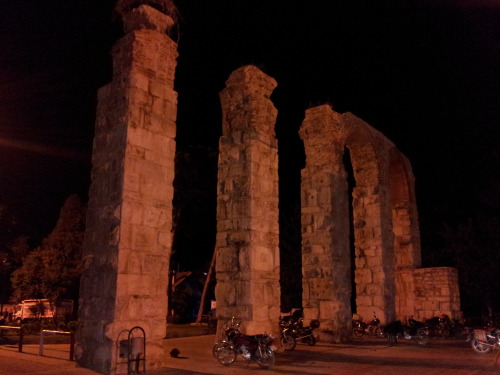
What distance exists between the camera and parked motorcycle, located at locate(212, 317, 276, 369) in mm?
9430

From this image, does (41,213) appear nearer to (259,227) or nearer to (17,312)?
(17,312)

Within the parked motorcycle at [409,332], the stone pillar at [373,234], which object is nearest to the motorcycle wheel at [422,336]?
the parked motorcycle at [409,332]

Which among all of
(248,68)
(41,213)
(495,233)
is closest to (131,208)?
(248,68)

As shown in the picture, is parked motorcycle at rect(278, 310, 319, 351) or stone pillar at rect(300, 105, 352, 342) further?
stone pillar at rect(300, 105, 352, 342)

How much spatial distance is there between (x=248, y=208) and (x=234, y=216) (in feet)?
1.54

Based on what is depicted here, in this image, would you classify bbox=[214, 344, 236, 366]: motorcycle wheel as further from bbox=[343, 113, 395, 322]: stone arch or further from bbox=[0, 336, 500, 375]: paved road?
bbox=[343, 113, 395, 322]: stone arch

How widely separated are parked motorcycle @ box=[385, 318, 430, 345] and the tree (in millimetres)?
16894

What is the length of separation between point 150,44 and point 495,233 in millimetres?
24095

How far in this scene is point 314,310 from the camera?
→ 15.0m

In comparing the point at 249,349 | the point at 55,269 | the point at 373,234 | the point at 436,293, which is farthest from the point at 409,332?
the point at 55,269

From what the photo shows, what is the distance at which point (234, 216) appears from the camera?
11609 millimetres

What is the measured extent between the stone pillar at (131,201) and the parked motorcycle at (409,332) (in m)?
8.39

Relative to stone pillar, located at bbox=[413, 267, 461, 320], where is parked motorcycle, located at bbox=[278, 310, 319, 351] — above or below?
below

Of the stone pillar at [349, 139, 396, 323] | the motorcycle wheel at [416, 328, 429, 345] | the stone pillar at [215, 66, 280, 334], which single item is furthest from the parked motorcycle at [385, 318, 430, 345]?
the stone pillar at [215, 66, 280, 334]
